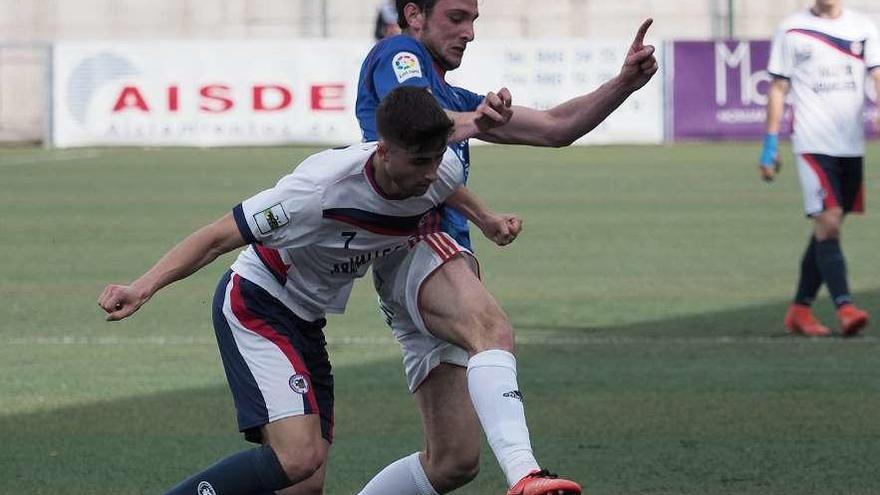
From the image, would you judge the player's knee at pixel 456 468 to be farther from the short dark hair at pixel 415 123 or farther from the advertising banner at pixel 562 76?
the advertising banner at pixel 562 76

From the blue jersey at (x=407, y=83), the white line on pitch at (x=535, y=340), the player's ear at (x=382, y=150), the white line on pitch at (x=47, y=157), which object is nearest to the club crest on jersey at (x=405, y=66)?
the blue jersey at (x=407, y=83)

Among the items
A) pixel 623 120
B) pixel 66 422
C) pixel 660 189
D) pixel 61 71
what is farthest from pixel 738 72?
pixel 66 422

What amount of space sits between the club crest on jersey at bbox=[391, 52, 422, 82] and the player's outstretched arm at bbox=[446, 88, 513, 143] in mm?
360

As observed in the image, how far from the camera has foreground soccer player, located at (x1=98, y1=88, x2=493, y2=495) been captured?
5617 millimetres

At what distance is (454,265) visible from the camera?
243 inches

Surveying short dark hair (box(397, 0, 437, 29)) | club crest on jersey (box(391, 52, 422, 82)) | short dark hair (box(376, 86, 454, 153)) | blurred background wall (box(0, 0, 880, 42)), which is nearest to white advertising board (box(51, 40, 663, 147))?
blurred background wall (box(0, 0, 880, 42))

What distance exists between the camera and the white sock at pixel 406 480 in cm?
652

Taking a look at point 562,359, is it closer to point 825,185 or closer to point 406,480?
point 825,185

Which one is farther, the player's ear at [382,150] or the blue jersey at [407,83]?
the blue jersey at [407,83]

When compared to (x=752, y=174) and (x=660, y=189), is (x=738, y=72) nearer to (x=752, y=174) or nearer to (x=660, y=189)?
(x=752, y=174)

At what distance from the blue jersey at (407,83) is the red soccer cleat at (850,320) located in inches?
202

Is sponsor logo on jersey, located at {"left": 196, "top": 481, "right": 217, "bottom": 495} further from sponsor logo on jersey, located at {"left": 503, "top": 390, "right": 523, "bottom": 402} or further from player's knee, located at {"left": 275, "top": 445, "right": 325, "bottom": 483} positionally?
sponsor logo on jersey, located at {"left": 503, "top": 390, "right": 523, "bottom": 402}

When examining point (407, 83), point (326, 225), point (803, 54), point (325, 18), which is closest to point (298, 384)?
point (326, 225)

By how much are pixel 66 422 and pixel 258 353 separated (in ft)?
10.3
